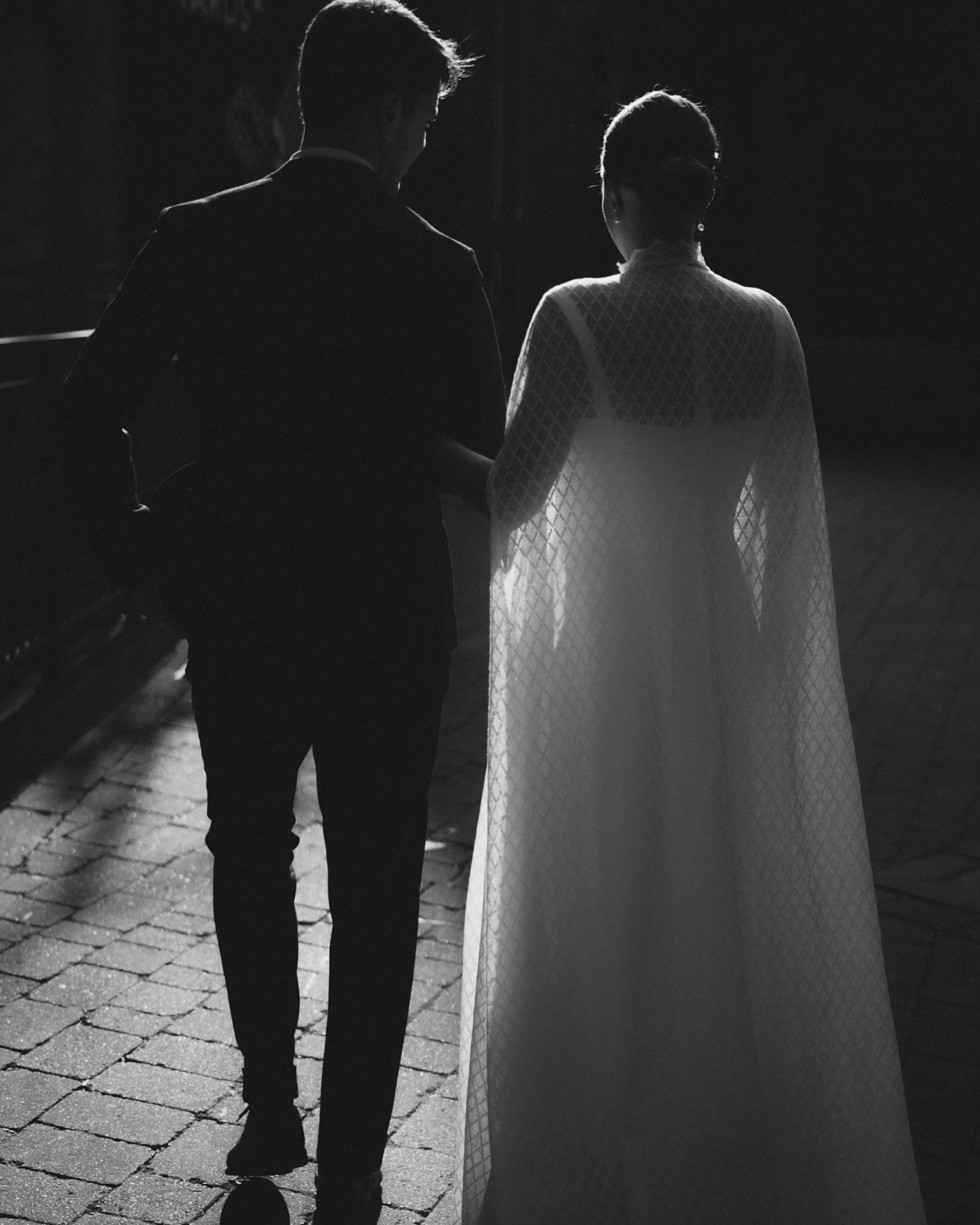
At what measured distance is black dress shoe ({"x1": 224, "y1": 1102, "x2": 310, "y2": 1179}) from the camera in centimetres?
282

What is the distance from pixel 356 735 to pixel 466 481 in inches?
17.4

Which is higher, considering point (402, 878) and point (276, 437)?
point (276, 437)

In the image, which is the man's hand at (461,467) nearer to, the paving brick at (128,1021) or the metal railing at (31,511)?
the paving brick at (128,1021)

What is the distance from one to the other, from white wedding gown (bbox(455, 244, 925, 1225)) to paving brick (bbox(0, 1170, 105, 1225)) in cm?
74

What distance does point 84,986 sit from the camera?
3758mm

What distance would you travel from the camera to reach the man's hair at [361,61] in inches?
95.5

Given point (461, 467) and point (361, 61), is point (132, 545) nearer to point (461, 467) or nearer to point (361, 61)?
point (461, 467)

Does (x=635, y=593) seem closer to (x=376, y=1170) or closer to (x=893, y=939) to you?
(x=376, y=1170)

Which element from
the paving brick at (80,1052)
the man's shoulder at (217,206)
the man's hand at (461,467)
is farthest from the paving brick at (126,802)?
the man's shoulder at (217,206)

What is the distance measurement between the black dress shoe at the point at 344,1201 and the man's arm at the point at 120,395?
106 cm

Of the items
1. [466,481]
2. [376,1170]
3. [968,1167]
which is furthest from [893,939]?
[466,481]

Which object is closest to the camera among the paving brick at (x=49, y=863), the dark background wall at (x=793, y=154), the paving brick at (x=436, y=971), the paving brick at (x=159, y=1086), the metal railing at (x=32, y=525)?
the paving brick at (x=159, y=1086)

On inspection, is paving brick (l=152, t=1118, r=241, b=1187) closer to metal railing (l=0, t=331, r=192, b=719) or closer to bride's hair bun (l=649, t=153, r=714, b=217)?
bride's hair bun (l=649, t=153, r=714, b=217)

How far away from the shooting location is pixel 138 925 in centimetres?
414
